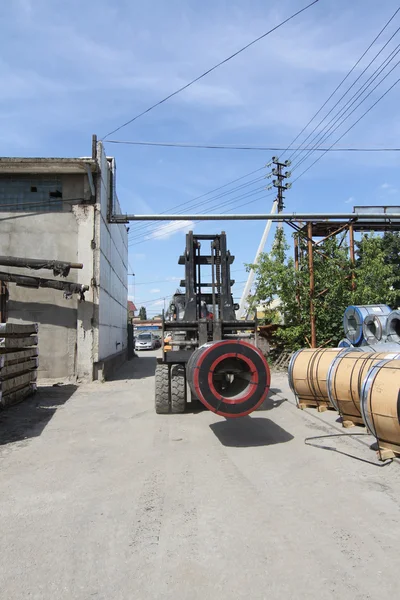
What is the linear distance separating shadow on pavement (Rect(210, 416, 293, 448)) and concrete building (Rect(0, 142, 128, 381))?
7.78 meters

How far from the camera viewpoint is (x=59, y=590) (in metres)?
3.05

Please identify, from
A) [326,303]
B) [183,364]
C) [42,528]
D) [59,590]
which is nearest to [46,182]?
[183,364]

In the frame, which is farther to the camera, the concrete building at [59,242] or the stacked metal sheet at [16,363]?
the concrete building at [59,242]

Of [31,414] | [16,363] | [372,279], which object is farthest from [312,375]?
[372,279]

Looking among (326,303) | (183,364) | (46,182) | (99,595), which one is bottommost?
(99,595)

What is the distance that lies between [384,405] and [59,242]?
12384 mm

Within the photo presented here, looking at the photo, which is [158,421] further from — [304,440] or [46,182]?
[46,182]

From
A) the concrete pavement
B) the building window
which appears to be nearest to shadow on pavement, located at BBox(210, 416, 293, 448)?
the concrete pavement

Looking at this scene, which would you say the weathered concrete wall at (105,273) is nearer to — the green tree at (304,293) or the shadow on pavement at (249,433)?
the green tree at (304,293)

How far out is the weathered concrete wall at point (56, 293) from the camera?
1477 centimetres

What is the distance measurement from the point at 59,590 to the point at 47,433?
531cm

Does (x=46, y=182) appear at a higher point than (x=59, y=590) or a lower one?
higher

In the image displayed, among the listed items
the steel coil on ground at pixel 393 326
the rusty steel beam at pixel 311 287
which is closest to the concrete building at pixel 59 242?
the rusty steel beam at pixel 311 287

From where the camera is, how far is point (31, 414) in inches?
380
